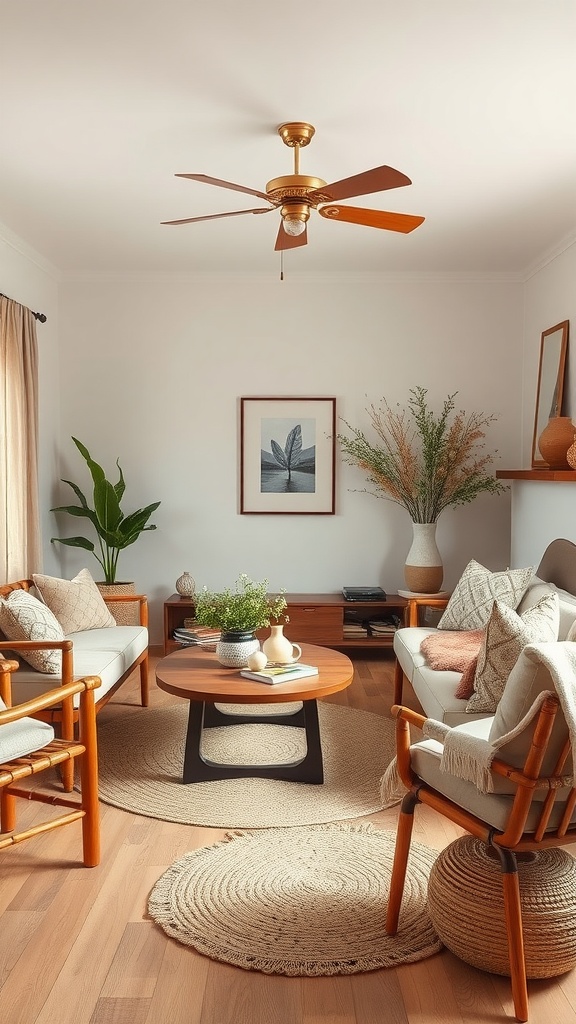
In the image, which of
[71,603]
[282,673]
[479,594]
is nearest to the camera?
[282,673]

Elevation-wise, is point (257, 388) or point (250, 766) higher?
point (257, 388)

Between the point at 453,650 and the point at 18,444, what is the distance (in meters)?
2.77

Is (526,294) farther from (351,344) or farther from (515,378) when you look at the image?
(351,344)

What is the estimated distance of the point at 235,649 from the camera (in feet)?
12.6

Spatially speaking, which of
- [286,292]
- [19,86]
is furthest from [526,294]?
[19,86]

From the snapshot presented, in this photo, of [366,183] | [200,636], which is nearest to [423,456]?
[200,636]

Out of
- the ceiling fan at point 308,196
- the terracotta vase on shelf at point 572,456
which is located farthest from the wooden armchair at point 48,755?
the terracotta vase on shelf at point 572,456

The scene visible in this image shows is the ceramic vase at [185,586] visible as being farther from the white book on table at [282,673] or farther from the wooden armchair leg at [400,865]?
the wooden armchair leg at [400,865]

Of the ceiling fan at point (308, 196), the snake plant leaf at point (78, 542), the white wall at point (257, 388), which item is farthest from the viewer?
the white wall at point (257, 388)

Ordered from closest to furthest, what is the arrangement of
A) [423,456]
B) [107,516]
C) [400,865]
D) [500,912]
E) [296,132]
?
[500,912] → [400,865] → [296,132] → [107,516] → [423,456]

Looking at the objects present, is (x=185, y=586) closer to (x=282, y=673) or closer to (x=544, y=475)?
(x=282, y=673)

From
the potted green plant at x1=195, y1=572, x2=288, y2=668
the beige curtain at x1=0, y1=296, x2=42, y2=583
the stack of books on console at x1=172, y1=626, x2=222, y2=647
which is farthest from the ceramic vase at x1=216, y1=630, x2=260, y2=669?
the beige curtain at x1=0, y1=296, x2=42, y2=583

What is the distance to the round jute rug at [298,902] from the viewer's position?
2.31m

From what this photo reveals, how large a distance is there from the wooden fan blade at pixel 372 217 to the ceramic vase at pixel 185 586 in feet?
10.5
